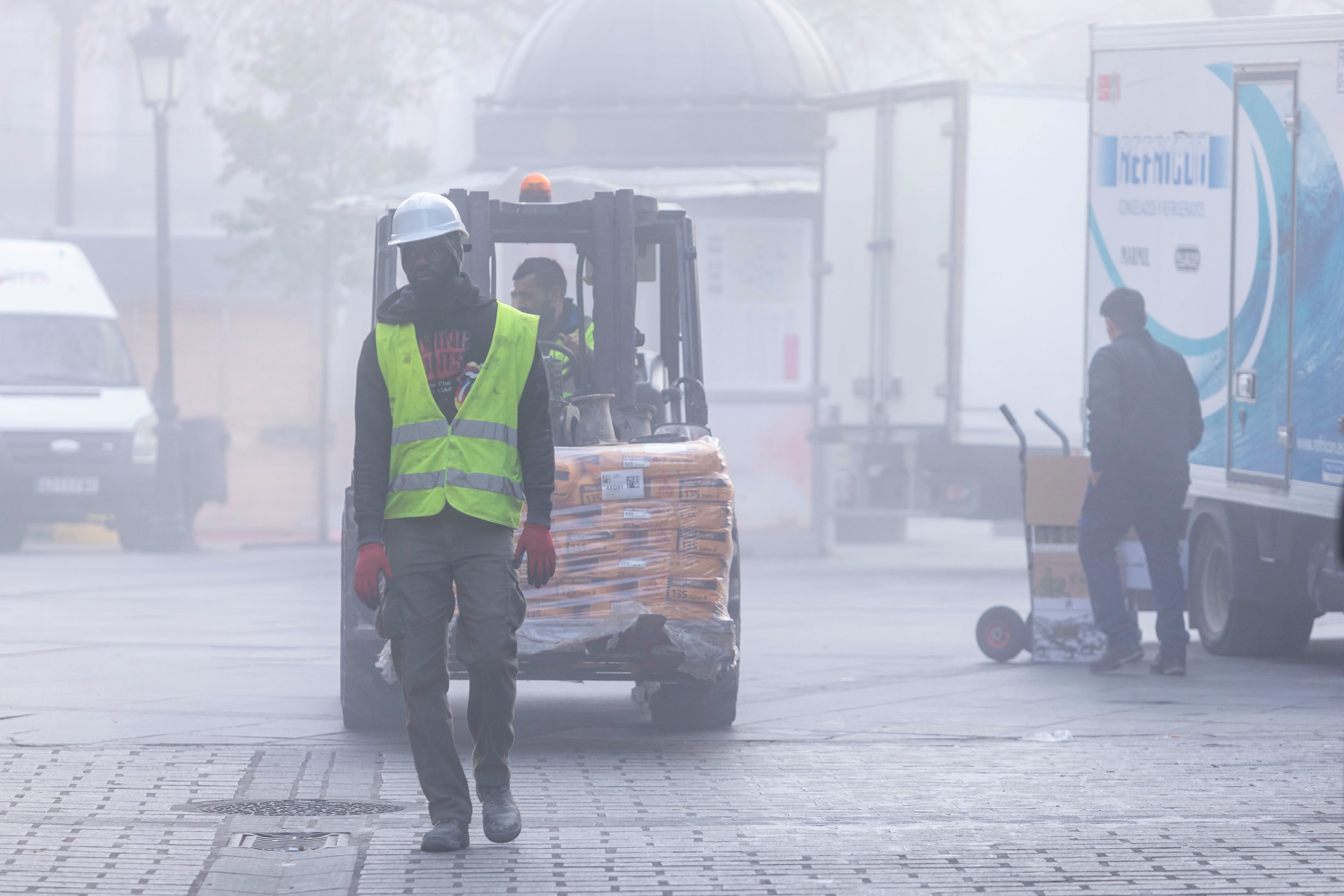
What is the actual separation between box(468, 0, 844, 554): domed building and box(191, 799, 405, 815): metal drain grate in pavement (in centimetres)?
1209

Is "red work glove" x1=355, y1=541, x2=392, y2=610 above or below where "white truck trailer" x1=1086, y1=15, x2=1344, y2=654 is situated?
below

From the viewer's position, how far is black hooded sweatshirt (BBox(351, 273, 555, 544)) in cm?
599

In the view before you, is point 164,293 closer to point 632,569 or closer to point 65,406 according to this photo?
point 65,406

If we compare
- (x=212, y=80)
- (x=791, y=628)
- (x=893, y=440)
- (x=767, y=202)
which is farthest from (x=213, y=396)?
(x=791, y=628)

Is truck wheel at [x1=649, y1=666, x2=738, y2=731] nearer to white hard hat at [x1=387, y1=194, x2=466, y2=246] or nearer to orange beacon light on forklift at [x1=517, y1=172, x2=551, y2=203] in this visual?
orange beacon light on forklift at [x1=517, y1=172, x2=551, y2=203]

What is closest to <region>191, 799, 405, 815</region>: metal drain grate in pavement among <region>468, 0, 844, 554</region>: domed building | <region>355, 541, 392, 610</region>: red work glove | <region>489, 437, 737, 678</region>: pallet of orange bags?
<region>355, 541, 392, 610</region>: red work glove

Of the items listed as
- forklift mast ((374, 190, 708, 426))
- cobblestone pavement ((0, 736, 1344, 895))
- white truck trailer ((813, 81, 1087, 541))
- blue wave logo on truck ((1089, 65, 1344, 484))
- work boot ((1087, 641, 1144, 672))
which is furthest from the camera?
white truck trailer ((813, 81, 1087, 541))

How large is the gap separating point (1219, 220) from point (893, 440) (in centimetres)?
680

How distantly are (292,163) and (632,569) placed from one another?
19329 millimetres

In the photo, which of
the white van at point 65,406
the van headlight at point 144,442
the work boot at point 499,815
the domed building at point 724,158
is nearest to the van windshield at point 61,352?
the white van at point 65,406

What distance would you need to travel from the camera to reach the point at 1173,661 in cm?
1048

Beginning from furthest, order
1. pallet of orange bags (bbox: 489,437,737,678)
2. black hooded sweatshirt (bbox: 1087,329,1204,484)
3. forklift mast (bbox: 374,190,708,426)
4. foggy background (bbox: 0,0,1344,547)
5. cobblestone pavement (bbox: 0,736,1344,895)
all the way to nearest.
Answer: foggy background (bbox: 0,0,1344,547)
black hooded sweatshirt (bbox: 1087,329,1204,484)
forklift mast (bbox: 374,190,708,426)
pallet of orange bags (bbox: 489,437,737,678)
cobblestone pavement (bbox: 0,736,1344,895)

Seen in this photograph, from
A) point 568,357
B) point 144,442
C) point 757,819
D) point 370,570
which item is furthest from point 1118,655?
point 144,442

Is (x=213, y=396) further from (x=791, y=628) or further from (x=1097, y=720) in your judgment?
(x=1097, y=720)
